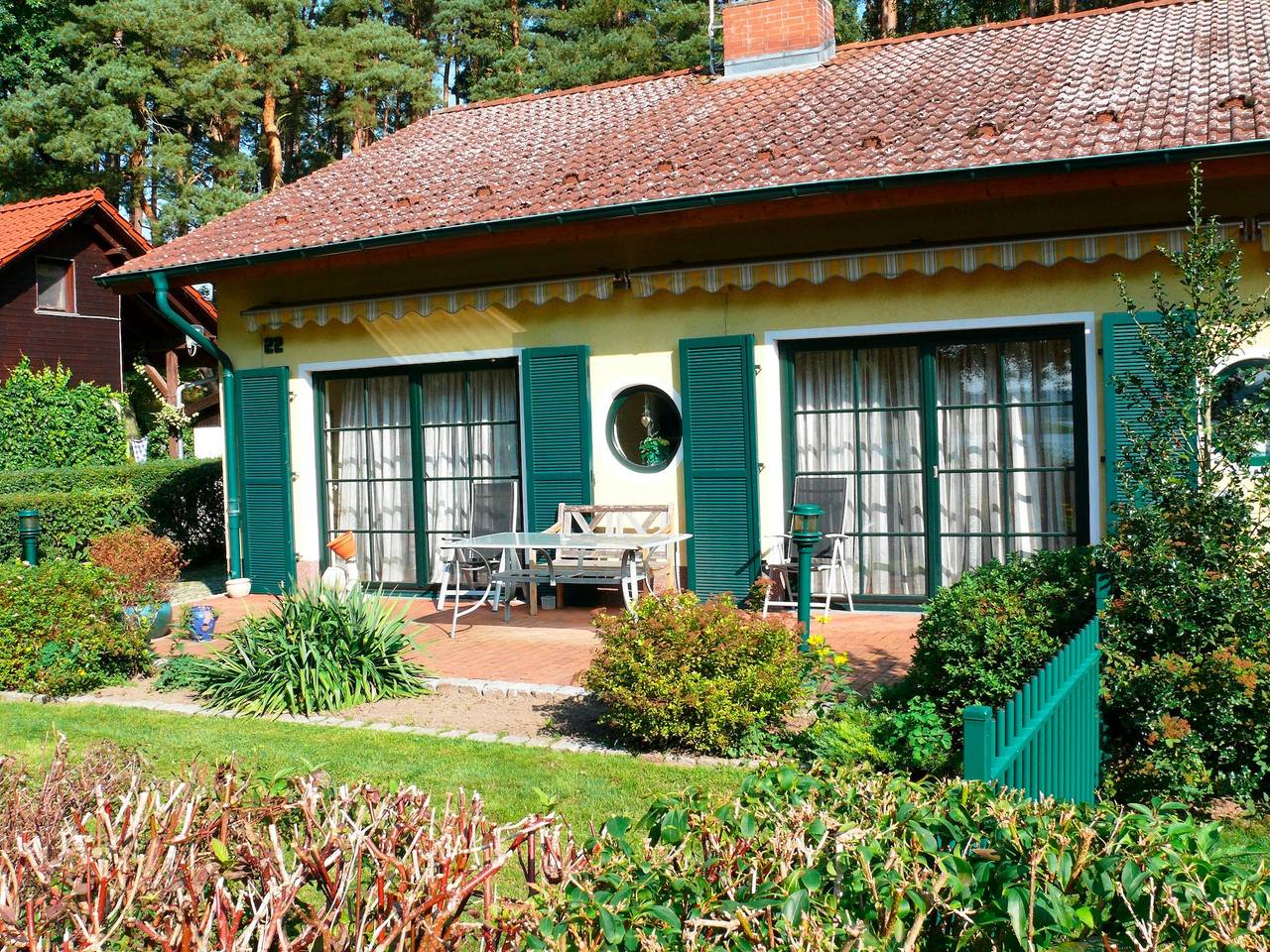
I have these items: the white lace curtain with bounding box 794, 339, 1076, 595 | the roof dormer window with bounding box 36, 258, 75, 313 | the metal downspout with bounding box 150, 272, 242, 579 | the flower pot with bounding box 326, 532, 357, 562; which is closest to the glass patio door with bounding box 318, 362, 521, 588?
the flower pot with bounding box 326, 532, 357, 562

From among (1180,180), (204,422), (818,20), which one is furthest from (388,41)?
(1180,180)

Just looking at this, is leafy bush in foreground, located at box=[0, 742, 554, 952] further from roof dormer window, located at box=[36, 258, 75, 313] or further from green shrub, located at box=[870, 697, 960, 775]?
roof dormer window, located at box=[36, 258, 75, 313]

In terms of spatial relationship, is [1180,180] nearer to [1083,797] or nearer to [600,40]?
[1083,797]

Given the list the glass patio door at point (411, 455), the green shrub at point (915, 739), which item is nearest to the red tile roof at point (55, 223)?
the glass patio door at point (411, 455)

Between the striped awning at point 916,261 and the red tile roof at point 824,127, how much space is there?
67 centimetres

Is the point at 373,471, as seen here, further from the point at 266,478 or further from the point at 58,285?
the point at 58,285

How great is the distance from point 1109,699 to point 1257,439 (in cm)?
142

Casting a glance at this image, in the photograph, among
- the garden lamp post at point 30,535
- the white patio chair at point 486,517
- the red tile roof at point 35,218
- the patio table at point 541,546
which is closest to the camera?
the patio table at point 541,546

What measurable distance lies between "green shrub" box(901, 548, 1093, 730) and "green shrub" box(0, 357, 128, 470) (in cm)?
1753

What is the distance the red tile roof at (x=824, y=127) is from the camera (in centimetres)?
898

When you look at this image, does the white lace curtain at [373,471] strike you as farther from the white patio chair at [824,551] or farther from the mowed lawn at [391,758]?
the mowed lawn at [391,758]

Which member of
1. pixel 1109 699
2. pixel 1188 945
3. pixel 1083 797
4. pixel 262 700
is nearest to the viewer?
pixel 1188 945

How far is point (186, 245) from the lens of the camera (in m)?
12.1

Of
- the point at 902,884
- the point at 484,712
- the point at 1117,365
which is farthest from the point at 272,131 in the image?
the point at 902,884
